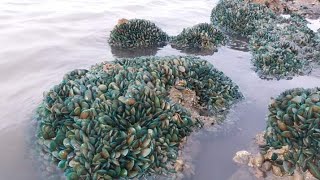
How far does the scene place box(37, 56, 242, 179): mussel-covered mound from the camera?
4.66 metres

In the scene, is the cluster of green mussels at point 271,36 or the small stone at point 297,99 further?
the cluster of green mussels at point 271,36

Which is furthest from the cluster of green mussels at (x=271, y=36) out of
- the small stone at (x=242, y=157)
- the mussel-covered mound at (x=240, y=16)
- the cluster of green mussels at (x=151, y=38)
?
the small stone at (x=242, y=157)

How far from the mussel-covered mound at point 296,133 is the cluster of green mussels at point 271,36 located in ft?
10.3

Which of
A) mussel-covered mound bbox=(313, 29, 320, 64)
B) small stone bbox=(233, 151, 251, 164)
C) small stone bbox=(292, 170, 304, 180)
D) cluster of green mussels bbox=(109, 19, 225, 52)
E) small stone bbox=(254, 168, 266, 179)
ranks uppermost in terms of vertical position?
cluster of green mussels bbox=(109, 19, 225, 52)

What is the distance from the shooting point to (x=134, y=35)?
1008 centimetres

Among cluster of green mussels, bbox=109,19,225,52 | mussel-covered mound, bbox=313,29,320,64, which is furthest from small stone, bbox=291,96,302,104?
cluster of green mussels, bbox=109,19,225,52

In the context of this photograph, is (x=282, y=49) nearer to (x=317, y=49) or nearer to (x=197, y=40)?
(x=317, y=49)

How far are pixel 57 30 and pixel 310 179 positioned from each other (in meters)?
8.03

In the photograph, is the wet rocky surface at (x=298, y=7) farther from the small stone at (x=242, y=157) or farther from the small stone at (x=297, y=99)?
the small stone at (x=242, y=157)

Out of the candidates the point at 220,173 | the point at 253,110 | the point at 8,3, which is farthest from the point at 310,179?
the point at 8,3

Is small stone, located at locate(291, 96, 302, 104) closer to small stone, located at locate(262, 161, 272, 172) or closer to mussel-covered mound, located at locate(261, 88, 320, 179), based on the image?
mussel-covered mound, located at locate(261, 88, 320, 179)

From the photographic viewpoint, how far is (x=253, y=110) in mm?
6727

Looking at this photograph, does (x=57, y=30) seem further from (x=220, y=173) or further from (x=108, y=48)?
(x=220, y=173)

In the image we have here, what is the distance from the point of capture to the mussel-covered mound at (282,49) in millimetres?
8547
